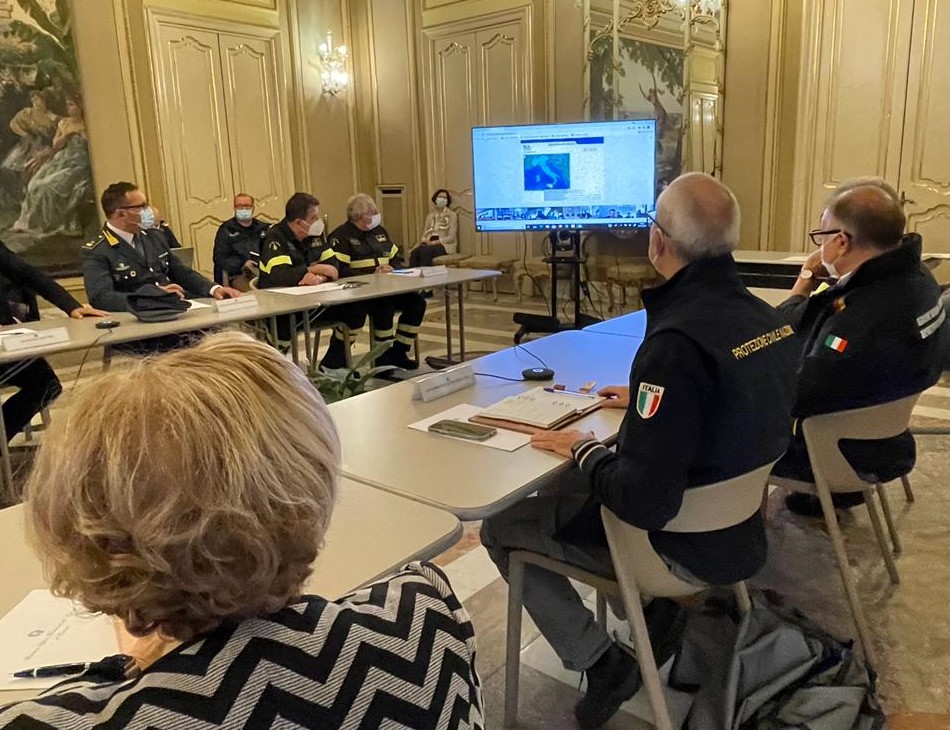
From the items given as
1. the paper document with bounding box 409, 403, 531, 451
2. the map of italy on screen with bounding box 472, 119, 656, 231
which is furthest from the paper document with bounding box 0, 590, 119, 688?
the map of italy on screen with bounding box 472, 119, 656, 231

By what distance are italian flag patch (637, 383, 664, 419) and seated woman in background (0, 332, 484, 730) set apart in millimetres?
864

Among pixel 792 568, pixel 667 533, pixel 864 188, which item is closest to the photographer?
pixel 667 533

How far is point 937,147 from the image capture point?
5.91 m

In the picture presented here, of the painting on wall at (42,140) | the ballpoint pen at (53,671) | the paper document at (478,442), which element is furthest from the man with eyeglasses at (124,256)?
the ballpoint pen at (53,671)

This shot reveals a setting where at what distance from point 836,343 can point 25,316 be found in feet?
12.7

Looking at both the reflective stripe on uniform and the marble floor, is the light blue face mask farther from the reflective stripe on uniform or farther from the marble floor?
the marble floor

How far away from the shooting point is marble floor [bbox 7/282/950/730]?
2004 millimetres

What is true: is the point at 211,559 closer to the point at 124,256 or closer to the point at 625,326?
the point at 625,326

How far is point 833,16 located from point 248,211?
196 inches

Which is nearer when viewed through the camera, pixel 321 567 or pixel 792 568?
pixel 321 567

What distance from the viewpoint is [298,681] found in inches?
25.8

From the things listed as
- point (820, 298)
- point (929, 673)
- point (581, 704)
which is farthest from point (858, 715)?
point (820, 298)

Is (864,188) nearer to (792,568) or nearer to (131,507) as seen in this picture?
(792,568)

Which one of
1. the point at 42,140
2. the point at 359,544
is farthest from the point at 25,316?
the point at 359,544
